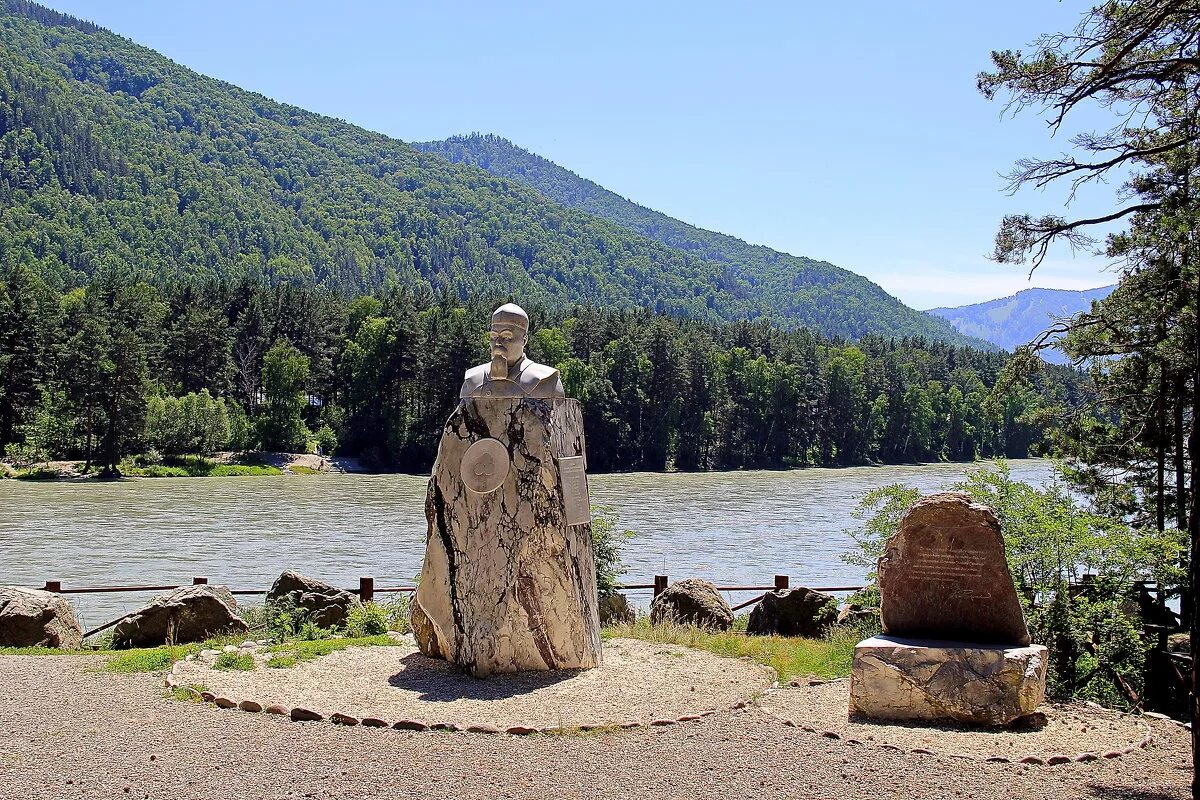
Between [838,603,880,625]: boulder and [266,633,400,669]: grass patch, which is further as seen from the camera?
[838,603,880,625]: boulder

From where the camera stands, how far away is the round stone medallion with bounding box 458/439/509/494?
1224 cm

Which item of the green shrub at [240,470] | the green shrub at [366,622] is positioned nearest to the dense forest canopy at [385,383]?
the green shrub at [240,470]

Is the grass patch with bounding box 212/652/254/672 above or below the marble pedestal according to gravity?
below

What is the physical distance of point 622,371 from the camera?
89.6m

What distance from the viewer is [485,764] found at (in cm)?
868

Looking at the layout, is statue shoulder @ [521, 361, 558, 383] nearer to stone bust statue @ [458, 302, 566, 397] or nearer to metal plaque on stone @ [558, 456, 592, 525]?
stone bust statue @ [458, 302, 566, 397]

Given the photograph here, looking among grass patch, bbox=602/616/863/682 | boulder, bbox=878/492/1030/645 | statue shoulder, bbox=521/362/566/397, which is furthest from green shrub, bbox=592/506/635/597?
boulder, bbox=878/492/1030/645

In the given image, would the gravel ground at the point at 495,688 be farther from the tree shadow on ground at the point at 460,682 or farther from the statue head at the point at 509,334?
the statue head at the point at 509,334

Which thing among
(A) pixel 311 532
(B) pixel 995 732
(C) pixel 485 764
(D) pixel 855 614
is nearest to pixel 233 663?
(C) pixel 485 764

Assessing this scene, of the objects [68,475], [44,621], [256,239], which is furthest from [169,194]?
[44,621]

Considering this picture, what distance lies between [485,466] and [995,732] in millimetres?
5681

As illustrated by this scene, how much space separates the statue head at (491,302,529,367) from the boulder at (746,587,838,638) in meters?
5.43

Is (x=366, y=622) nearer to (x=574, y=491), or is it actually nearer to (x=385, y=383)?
(x=574, y=491)

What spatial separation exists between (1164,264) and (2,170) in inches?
7591
